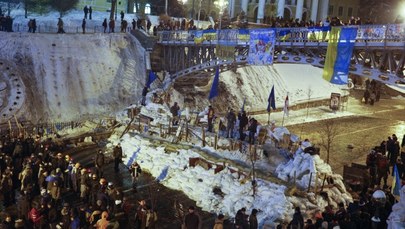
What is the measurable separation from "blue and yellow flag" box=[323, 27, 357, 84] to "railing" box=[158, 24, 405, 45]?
1.55 ft

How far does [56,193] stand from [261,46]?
1491 cm

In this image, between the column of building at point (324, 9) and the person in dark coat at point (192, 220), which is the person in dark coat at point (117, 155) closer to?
the person in dark coat at point (192, 220)

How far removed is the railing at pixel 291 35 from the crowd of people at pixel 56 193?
11.1 m

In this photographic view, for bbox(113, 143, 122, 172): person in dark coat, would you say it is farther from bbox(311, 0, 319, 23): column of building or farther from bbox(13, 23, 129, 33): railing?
bbox(311, 0, 319, 23): column of building

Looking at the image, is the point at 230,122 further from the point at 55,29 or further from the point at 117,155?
the point at 55,29

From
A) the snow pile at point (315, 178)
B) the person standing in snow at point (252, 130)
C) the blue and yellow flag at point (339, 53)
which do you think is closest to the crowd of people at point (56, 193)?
the person standing in snow at point (252, 130)

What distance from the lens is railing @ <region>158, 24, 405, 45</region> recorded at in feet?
53.9

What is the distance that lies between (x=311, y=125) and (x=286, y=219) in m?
17.1

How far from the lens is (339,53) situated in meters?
18.9

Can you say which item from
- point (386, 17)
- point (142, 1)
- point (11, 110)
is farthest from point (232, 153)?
point (386, 17)

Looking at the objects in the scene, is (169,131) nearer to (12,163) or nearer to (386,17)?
(12,163)

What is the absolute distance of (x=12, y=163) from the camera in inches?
623

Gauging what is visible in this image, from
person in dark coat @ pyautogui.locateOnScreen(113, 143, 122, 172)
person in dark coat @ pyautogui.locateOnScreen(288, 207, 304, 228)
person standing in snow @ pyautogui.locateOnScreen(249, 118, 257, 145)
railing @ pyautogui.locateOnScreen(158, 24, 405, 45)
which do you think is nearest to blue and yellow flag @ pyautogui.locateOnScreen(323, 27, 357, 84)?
railing @ pyautogui.locateOnScreen(158, 24, 405, 45)

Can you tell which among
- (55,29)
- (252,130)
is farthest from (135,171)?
(55,29)
